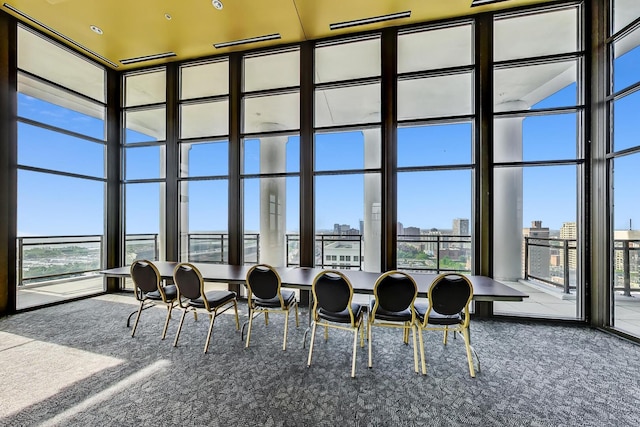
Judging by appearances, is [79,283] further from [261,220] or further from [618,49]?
[618,49]

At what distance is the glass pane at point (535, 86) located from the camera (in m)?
3.84

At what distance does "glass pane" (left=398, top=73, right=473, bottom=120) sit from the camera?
4.15 meters

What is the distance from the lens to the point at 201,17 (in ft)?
12.8

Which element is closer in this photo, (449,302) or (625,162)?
(449,302)

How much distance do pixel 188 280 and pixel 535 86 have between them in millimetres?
5574

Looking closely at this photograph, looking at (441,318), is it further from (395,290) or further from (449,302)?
(395,290)

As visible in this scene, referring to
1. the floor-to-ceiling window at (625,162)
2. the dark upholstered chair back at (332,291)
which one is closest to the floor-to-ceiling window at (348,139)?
the dark upholstered chair back at (332,291)

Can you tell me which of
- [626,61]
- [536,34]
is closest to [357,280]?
[626,61]

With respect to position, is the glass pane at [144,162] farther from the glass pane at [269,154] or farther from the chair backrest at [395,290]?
the chair backrest at [395,290]

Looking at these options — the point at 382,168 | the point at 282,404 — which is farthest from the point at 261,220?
the point at 282,404

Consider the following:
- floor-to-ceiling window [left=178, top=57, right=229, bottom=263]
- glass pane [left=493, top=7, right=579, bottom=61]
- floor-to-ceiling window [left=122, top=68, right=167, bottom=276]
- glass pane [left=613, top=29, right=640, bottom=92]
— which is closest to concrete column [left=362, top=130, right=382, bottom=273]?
glass pane [left=493, top=7, right=579, bottom=61]

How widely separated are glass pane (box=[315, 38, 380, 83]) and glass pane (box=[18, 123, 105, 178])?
4534 millimetres

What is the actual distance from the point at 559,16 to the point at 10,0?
7.62m

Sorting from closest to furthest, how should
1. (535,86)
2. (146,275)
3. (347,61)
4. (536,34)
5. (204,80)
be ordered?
(146,275)
(536,34)
(535,86)
(347,61)
(204,80)
